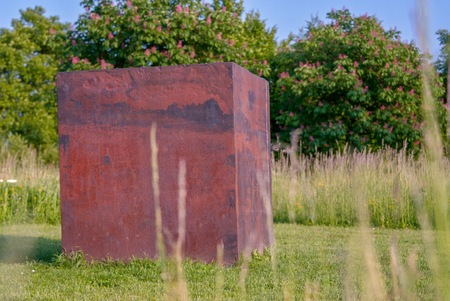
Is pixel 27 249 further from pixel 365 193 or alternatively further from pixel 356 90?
pixel 356 90

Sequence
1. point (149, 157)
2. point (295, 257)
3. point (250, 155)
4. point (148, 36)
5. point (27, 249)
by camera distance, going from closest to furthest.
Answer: point (149, 157)
point (250, 155)
point (295, 257)
point (27, 249)
point (148, 36)

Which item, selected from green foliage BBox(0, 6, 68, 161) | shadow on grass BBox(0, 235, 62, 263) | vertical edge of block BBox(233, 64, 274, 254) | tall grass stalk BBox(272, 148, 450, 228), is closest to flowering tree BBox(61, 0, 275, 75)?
tall grass stalk BBox(272, 148, 450, 228)

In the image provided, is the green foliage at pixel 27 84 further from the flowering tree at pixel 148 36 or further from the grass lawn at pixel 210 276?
the grass lawn at pixel 210 276

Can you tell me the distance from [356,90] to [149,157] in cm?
963

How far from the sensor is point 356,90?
1244 cm

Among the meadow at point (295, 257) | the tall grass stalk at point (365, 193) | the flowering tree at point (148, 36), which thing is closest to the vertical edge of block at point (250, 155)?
the meadow at point (295, 257)

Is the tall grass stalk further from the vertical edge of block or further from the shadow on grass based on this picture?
the shadow on grass

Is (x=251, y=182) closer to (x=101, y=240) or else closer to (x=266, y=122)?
(x=266, y=122)

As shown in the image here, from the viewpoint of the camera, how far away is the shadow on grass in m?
4.64

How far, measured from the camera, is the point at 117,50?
12.2 metres

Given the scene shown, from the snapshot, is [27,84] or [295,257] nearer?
[295,257]

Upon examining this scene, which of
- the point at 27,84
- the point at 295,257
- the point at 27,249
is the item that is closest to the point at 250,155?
the point at 295,257

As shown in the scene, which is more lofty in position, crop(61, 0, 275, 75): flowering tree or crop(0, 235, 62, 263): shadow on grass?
crop(61, 0, 275, 75): flowering tree

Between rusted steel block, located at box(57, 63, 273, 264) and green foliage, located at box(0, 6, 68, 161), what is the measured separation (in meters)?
16.1
